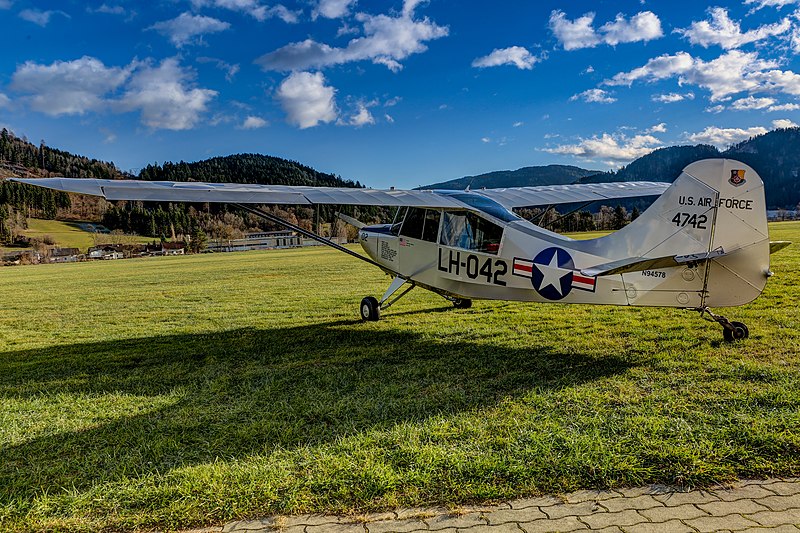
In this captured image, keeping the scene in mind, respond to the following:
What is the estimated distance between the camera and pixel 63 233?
126312mm

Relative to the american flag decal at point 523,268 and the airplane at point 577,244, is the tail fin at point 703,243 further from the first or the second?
the american flag decal at point 523,268

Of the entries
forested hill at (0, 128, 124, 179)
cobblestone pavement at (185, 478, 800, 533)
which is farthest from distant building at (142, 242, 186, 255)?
cobblestone pavement at (185, 478, 800, 533)

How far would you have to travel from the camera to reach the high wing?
7078 millimetres

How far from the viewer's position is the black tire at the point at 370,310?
1060 centimetres

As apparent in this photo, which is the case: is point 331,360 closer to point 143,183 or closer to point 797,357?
point 143,183

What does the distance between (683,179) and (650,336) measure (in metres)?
2.75

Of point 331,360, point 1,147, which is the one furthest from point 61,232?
point 331,360

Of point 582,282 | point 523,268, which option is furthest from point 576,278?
point 523,268

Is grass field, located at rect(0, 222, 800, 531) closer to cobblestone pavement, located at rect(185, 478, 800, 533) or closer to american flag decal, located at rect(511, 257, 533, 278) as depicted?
cobblestone pavement, located at rect(185, 478, 800, 533)

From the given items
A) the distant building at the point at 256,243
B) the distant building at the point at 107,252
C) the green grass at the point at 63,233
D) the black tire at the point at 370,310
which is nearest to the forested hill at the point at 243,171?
the green grass at the point at 63,233

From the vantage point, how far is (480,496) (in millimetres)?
3330

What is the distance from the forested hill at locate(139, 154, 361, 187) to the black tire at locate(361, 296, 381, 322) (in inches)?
5343

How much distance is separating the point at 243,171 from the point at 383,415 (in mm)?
182531

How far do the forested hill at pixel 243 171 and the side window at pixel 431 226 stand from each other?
13696 centimetres
